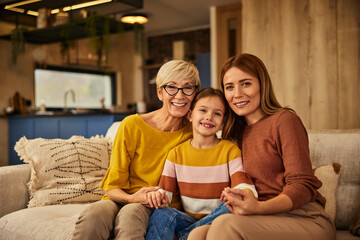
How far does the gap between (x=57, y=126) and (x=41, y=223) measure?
2.85m

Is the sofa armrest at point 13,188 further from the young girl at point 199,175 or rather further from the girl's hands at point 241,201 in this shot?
the girl's hands at point 241,201

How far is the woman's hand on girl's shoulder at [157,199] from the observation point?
1.40m

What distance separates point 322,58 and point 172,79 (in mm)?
1841

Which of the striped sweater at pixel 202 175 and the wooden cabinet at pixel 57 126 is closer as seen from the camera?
the striped sweater at pixel 202 175

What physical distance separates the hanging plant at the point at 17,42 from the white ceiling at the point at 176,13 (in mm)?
1773

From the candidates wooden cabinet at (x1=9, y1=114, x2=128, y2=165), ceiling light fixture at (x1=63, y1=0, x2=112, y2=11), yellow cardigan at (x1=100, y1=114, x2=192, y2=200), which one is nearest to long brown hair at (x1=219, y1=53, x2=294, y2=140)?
yellow cardigan at (x1=100, y1=114, x2=192, y2=200)

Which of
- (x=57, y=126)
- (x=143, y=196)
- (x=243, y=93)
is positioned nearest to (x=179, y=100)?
(x=243, y=93)

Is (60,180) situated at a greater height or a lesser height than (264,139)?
lesser

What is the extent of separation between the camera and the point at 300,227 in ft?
4.16

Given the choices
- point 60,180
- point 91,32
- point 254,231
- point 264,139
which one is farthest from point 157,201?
point 91,32

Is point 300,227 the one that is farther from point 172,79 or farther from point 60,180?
point 60,180

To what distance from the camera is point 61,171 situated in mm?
2051

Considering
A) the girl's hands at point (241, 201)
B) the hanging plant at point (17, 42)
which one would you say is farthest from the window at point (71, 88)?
the girl's hands at point (241, 201)

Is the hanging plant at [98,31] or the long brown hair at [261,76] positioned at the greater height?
the hanging plant at [98,31]
